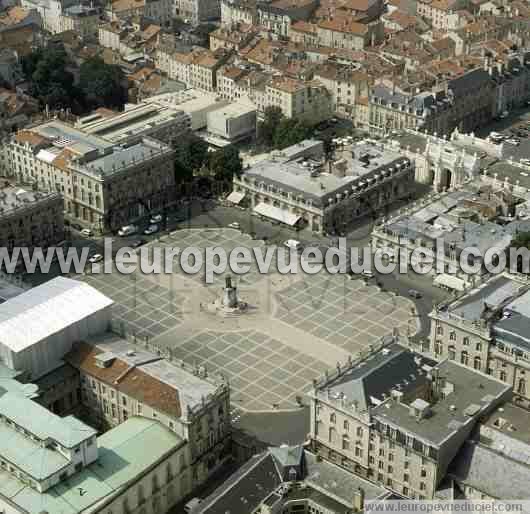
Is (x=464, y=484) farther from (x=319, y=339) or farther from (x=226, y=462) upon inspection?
(x=319, y=339)

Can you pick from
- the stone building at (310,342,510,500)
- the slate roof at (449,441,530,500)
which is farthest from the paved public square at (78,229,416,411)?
the slate roof at (449,441,530,500)

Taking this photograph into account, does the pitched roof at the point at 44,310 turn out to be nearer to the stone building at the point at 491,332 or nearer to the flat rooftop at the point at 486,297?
the stone building at the point at 491,332

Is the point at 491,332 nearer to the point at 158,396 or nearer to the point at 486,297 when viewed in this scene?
the point at 486,297

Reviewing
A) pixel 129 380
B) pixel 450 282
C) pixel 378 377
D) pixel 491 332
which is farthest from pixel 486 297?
pixel 129 380

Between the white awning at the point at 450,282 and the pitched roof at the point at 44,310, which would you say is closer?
the pitched roof at the point at 44,310

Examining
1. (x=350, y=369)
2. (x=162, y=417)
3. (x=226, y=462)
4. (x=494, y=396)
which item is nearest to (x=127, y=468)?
(x=162, y=417)

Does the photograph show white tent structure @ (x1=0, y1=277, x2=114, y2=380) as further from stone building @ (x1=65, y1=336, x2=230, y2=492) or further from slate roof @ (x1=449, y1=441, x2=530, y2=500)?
slate roof @ (x1=449, y1=441, x2=530, y2=500)

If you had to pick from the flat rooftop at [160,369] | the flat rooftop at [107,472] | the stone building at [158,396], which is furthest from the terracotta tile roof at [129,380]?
the flat rooftop at [107,472]

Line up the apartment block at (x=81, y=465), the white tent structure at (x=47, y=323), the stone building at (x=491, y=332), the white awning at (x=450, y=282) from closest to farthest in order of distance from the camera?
the apartment block at (x=81, y=465), the white tent structure at (x=47, y=323), the stone building at (x=491, y=332), the white awning at (x=450, y=282)
